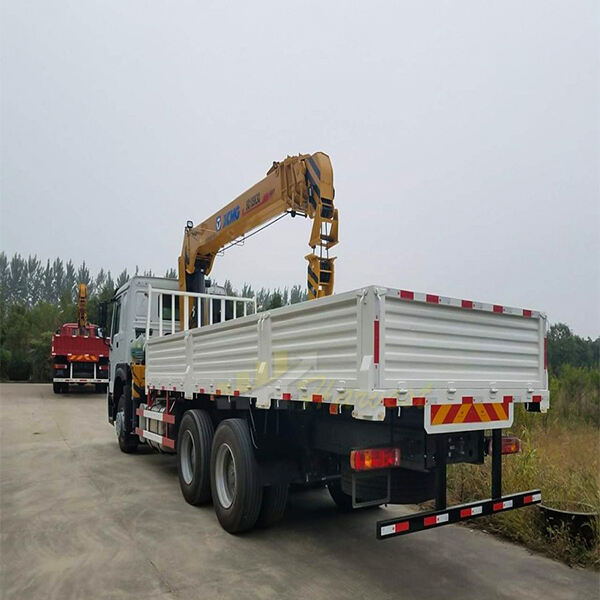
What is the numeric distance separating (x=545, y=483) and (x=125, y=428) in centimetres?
654

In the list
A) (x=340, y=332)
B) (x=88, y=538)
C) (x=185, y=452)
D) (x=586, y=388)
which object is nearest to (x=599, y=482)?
(x=340, y=332)

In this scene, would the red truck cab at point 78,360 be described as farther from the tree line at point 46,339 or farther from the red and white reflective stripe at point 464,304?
the red and white reflective stripe at point 464,304

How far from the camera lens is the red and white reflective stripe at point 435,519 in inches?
149

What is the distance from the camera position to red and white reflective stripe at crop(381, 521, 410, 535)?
3.61m

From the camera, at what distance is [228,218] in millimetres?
8938

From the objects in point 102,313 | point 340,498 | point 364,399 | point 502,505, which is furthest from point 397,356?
point 102,313

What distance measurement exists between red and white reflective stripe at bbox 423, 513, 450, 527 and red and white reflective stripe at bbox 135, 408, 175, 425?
3.96 meters

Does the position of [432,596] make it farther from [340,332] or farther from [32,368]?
[32,368]

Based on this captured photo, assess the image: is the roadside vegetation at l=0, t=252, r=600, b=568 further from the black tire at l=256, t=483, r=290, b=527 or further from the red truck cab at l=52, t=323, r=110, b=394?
the red truck cab at l=52, t=323, r=110, b=394

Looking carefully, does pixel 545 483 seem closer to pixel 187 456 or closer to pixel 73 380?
pixel 187 456

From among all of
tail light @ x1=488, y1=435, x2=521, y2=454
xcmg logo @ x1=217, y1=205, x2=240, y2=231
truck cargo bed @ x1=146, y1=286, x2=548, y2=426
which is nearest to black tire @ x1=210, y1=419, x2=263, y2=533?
truck cargo bed @ x1=146, y1=286, x2=548, y2=426

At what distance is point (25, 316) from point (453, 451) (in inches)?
1413

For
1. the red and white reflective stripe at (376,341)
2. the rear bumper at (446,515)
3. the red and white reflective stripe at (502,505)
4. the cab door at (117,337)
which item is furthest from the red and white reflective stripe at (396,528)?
the cab door at (117,337)

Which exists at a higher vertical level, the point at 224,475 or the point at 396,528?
the point at 396,528
